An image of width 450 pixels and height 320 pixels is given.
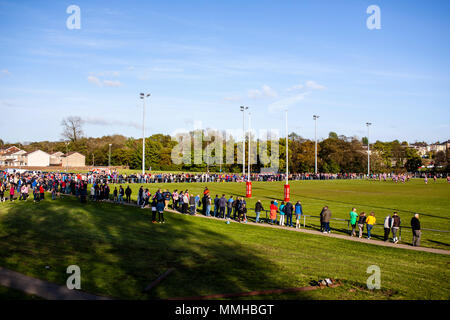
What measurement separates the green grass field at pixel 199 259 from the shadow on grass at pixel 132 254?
0.10 feet

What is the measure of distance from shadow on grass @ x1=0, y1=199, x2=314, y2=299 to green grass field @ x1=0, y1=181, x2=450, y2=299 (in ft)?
0.10

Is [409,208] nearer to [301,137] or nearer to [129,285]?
[129,285]

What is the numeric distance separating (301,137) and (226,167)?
33.7 m

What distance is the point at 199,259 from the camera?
13328 mm

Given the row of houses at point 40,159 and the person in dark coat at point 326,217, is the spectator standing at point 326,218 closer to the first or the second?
the person in dark coat at point 326,217

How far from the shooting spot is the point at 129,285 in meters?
10.2

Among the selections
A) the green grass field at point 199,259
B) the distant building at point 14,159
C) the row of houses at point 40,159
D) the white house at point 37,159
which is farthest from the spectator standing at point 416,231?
the distant building at point 14,159

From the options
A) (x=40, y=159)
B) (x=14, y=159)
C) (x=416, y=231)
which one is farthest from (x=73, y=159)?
(x=416, y=231)

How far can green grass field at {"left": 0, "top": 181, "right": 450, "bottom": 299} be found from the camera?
1026 centimetres

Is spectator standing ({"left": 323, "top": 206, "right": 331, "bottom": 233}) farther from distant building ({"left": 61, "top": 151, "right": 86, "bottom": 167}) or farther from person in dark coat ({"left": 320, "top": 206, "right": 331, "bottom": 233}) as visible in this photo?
distant building ({"left": 61, "top": 151, "right": 86, "bottom": 167})

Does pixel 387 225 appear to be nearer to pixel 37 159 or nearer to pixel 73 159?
pixel 73 159

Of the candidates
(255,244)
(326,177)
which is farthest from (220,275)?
(326,177)

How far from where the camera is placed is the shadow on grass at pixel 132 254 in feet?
33.9

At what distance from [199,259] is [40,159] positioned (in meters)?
115
